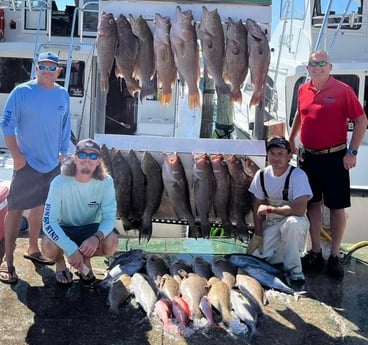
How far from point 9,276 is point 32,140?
1.09 m

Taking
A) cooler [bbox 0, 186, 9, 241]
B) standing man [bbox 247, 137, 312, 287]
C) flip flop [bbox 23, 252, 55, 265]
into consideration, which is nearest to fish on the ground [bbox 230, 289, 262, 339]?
standing man [bbox 247, 137, 312, 287]

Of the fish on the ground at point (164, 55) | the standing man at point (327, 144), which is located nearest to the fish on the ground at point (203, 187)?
the fish on the ground at point (164, 55)

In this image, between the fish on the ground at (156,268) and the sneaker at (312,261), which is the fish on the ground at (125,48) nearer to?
the fish on the ground at (156,268)

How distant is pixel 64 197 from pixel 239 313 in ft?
5.00

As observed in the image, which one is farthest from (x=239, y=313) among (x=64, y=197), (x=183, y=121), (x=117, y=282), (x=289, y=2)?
(x=289, y=2)

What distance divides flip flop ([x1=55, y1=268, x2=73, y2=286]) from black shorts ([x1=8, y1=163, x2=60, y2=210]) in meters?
0.59

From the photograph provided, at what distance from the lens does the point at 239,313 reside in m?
3.60

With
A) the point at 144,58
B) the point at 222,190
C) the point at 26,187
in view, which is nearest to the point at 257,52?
the point at 144,58

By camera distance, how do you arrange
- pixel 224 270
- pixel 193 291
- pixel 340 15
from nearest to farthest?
pixel 193 291 → pixel 224 270 → pixel 340 15

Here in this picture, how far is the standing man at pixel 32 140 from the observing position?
4023mm

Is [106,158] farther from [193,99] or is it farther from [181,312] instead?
[181,312]

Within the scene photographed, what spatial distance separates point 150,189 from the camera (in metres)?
4.46

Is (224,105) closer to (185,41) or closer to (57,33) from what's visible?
(185,41)

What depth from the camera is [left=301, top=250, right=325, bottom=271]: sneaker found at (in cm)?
463
